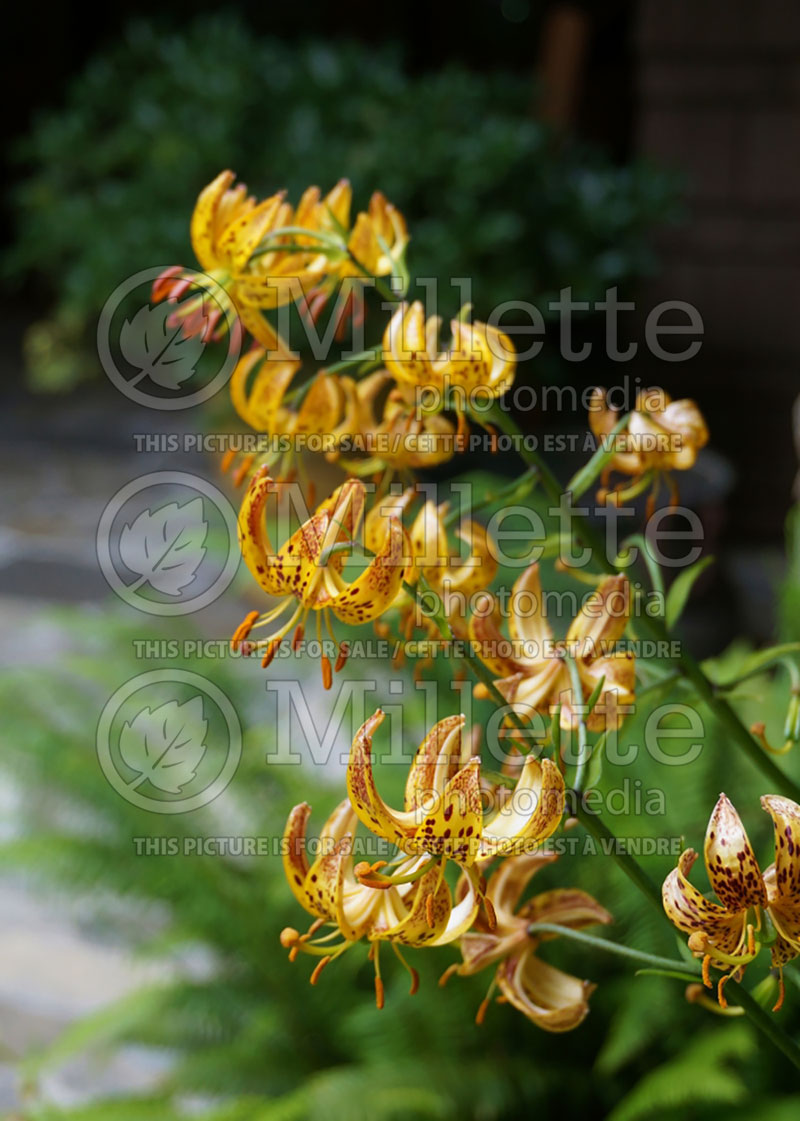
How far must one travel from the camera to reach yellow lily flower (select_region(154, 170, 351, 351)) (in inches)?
20.8

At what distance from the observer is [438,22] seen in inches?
201

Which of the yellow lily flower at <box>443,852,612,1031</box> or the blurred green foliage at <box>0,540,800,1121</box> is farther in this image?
the blurred green foliage at <box>0,540,800,1121</box>

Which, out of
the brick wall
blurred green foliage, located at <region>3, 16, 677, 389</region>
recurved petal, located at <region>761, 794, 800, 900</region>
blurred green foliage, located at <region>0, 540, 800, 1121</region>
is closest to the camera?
recurved petal, located at <region>761, 794, 800, 900</region>

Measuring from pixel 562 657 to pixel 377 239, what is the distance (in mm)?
207

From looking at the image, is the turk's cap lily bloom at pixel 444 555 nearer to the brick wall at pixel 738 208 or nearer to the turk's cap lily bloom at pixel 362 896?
the turk's cap lily bloom at pixel 362 896

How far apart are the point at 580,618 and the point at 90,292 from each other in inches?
108

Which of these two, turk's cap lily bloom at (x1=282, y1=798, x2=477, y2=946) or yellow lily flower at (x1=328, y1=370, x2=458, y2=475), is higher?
yellow lily flower at (x1=328, y1=370, x2=458, y2=475)

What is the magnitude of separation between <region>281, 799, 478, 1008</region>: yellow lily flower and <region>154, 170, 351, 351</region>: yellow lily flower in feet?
0.75

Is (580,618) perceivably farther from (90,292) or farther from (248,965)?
(90,292)

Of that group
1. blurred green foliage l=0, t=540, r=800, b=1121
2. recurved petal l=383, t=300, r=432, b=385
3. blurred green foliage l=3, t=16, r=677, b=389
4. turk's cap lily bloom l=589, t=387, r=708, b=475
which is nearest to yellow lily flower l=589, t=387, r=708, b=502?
turk's cap lily bloom l=589, t=387, r=708, b=475

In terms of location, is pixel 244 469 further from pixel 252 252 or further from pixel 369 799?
pixel 369 799

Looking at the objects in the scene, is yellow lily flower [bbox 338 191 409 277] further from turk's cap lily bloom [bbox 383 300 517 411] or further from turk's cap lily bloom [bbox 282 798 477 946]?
turk's cap lily bloom [bbox 282 798 477 946]

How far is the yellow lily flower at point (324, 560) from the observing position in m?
0.41

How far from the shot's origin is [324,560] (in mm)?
417
